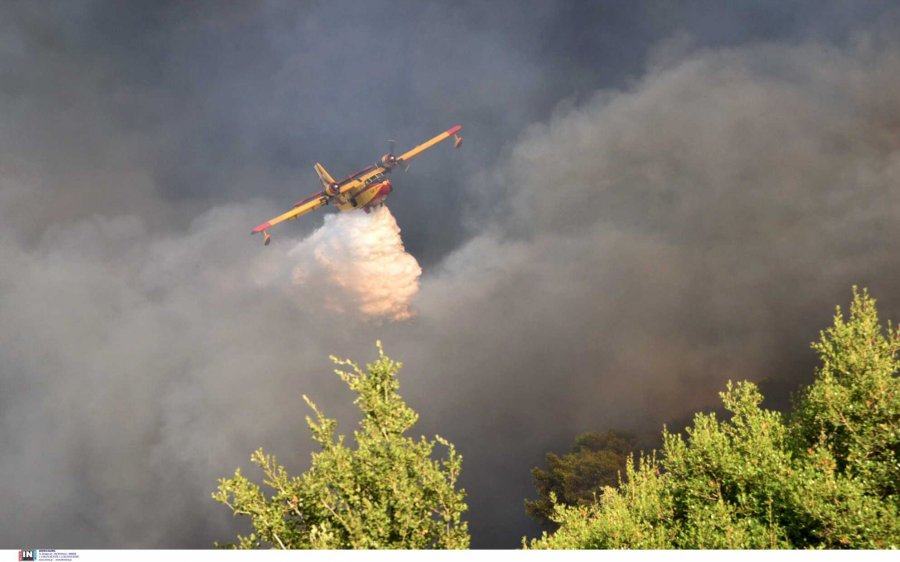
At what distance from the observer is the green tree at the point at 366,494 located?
2878 cm

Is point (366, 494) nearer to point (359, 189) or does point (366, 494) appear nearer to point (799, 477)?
point (799, 477)

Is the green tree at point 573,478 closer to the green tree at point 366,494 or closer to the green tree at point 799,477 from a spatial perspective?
the green tree at point 799,477

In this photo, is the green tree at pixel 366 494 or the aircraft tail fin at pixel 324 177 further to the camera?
the aircraft tail fin at pixel 324 177

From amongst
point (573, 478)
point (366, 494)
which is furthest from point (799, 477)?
point (573, 478)

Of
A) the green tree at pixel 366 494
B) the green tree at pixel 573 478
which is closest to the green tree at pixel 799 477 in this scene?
the green tree at pixel 366 494

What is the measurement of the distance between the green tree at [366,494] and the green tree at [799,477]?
1055 cm

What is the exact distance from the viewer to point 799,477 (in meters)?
32.5

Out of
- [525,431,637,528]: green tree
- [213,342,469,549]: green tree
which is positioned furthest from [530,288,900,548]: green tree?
[525,431,637,528]: green tree

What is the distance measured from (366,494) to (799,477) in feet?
64.3

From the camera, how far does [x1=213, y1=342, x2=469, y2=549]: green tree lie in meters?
28.8

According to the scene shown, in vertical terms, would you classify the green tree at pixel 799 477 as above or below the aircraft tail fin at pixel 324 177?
below

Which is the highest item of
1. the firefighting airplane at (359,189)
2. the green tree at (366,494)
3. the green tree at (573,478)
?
the firefighting airplane at (359,189)

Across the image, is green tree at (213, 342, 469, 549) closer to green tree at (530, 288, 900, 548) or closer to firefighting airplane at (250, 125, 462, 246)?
green tree at (530, 288, 900, 548)
